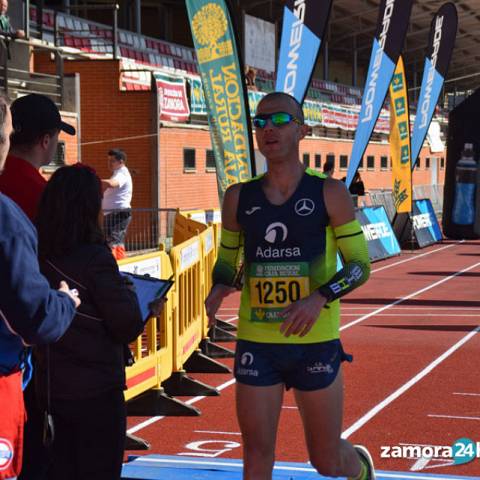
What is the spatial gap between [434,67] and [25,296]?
2556 cm

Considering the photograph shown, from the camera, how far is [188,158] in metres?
30.9

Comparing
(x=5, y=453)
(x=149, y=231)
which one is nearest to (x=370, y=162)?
(x=149, y=231)

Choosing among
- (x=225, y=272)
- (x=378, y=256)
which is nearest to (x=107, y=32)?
(x=378, y=256)

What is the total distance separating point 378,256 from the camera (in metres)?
23.5

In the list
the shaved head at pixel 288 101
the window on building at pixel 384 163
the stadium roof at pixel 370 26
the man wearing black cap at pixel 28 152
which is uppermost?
the stadium roof at pixel 370 26

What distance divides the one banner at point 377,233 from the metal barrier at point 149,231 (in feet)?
14.0

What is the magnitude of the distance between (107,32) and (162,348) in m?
28.9

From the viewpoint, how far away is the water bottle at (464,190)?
6.01m

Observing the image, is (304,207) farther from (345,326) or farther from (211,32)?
(345,326)

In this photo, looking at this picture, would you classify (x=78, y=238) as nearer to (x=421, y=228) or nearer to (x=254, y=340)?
(x=254, y=340)

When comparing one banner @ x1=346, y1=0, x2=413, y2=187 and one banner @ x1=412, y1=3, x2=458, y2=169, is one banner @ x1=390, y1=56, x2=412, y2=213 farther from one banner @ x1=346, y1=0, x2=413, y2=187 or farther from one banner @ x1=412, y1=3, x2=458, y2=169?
one banner @ x1=346, y1=0, x2=413, y2=187

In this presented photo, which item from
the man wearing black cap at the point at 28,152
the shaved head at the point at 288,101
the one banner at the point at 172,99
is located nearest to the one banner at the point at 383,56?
the one banner at the point at 172,99

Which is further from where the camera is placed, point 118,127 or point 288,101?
point 118,127

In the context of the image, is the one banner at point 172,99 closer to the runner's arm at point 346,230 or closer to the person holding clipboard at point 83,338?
the runner's arm at point 346,230
